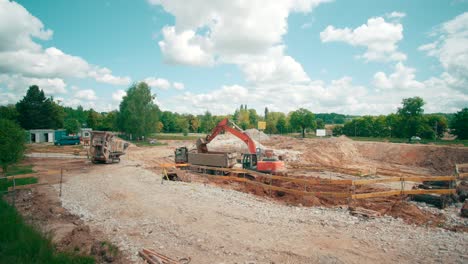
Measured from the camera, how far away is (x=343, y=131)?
273 ft

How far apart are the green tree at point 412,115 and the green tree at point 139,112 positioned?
155 feet

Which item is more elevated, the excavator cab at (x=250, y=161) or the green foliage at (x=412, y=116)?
the green foliage at (x=412, y=116)

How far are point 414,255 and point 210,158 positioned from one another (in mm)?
15286

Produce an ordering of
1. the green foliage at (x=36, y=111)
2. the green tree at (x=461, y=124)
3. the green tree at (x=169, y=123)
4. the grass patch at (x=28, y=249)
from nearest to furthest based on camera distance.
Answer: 1. the grass patch at (x=28, y=249)
2. the green tree at (x=461, y=124)
3. the green foliage at (x=36, y=111)
4. the green tree at (x=169, y=123)

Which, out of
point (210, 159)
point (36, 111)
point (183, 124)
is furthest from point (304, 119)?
point (36, 111)

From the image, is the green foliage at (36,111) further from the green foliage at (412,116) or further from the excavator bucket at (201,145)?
the green foliage at (412,116)

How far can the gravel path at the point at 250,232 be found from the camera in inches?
274

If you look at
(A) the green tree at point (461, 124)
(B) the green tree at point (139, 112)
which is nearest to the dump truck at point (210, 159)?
(B) the green tree at point (139, 112)

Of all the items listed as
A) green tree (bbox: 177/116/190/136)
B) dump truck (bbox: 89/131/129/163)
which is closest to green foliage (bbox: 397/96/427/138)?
dump truck (bbox: 89/131/129/163)

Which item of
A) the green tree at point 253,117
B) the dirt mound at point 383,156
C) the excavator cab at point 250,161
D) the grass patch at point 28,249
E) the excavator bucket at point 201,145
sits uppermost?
the green tree at point 253,117

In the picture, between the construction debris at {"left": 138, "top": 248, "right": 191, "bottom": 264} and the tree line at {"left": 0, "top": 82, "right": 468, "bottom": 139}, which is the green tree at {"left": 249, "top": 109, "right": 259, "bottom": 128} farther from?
the construction debris at {"left": 138, "top": 248, "right": 191, "bottom": 264}

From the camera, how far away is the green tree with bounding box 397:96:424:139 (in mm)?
45094

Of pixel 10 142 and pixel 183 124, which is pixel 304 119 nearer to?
pixel 183 124

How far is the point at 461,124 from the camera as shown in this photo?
50.0 meters
